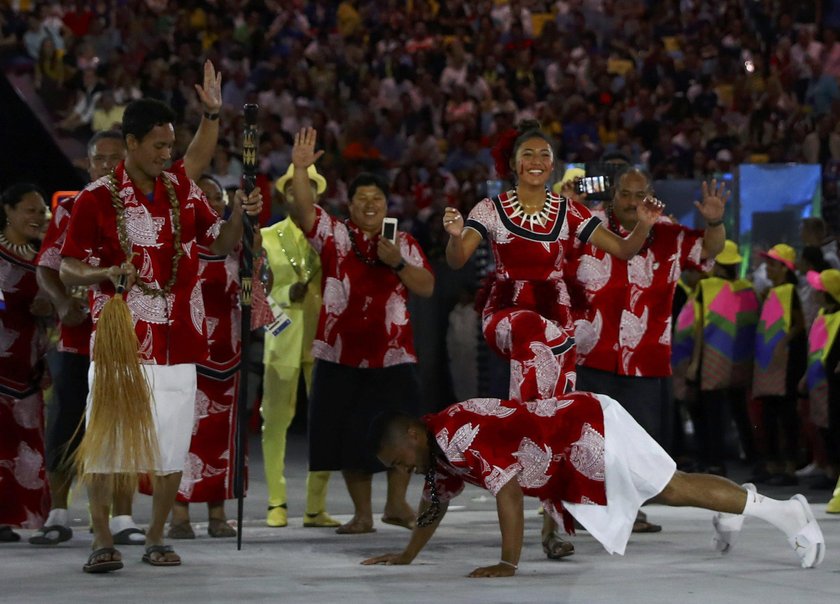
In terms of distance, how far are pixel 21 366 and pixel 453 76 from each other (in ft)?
38.5

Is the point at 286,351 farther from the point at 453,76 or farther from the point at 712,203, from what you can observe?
the point at 453,76

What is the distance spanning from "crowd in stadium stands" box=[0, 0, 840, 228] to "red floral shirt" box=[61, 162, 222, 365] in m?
8.86

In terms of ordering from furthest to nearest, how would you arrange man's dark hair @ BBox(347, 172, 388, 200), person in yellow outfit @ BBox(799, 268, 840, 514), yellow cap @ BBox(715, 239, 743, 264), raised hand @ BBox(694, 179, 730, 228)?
yellow cap @ BBox(715, 239, 743, 264)
person in yellow outfit @ BBox(799, 268, 840, 514)
man's dark hair @ BBox(347, 172, 388, 200)
raised hand @ BBox(694, 179, 730, 228)

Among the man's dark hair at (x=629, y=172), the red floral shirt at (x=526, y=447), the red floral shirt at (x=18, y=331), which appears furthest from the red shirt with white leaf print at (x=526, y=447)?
the red floral shirt at (x=18, y=331)

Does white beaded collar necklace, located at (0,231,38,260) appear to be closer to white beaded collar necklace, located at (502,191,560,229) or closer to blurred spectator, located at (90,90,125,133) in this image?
white beaded collar necklace, located at (502,191,560,229)

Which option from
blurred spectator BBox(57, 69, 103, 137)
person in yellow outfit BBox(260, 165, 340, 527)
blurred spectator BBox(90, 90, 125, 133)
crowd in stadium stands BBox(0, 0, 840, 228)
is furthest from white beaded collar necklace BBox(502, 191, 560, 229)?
blurred spectator BBox(57, 69, 103, 137)

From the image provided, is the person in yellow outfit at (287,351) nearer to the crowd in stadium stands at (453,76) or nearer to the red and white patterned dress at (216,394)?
the red and white patterned dress at (216,394)

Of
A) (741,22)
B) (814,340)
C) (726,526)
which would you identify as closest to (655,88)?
(741,22)

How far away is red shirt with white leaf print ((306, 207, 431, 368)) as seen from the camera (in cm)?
824

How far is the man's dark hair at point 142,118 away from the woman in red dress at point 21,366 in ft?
4.49

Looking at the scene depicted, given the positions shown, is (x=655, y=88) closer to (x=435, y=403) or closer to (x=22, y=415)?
(x=435, y=403)

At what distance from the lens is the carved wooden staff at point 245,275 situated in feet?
23.6

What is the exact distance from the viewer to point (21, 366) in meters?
7.93

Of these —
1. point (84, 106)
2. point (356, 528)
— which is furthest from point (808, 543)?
point (84, 106)
